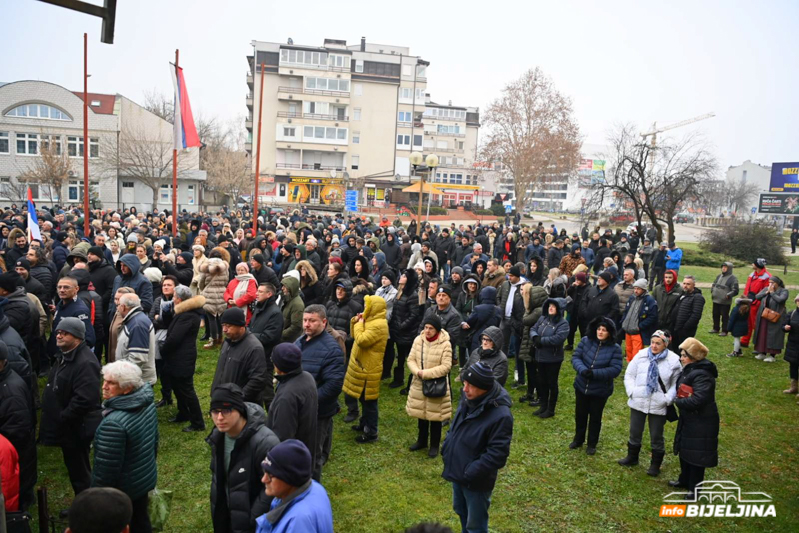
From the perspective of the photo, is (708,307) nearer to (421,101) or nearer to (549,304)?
(549,304)

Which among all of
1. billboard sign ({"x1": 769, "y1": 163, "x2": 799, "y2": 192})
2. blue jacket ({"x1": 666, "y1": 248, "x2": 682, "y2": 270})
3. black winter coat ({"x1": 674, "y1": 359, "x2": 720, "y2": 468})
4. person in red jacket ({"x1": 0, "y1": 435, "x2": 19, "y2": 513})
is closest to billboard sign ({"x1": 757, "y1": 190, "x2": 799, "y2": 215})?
billboard sign ({"x1": 769, "y1": 163, "x2": 799, "y2": 192})

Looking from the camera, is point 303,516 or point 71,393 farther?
point 71,393

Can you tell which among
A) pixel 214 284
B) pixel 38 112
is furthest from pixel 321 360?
pixel 38 112

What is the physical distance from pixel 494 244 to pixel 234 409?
17777mm

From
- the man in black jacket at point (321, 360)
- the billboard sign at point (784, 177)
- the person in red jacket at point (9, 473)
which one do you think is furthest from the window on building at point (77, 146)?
the billboard sign at point (784, 177)

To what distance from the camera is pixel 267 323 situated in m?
6.71

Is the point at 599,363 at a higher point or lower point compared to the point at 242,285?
lower

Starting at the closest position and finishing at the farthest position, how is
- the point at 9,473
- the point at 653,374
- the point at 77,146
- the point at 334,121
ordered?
the point at 9,473
the point at 653,374
the point at 77,146
the point at 334,121

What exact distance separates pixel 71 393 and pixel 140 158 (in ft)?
117

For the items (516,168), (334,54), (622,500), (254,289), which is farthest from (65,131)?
(622,500)

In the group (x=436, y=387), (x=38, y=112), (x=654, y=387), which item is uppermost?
(x=38, y=112)

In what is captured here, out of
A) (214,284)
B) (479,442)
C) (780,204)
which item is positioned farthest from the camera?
(780,204)

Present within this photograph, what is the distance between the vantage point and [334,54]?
60500 millimetres

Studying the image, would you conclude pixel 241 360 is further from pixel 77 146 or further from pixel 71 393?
pixel 77 146
